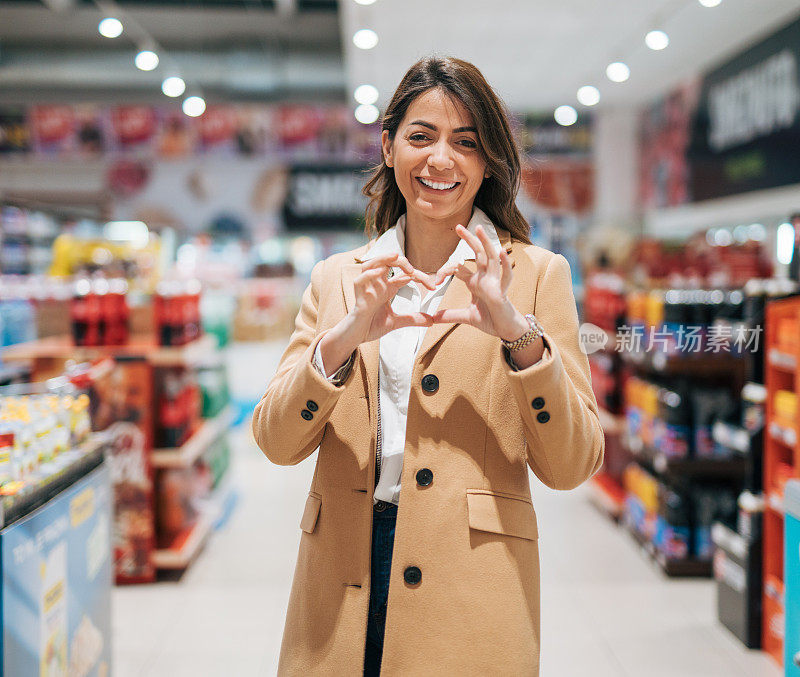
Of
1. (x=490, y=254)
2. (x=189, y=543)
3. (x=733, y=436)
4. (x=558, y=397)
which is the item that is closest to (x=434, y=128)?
(x=490, y=254)

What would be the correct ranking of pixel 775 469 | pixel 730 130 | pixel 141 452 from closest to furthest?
pixel 775 469 < pixel 141 452 < pixel 730 130

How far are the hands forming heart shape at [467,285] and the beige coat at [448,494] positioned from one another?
0.10 metres

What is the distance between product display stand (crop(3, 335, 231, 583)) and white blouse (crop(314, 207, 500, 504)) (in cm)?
299

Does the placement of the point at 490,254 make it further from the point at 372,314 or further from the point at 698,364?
the point at 698,364

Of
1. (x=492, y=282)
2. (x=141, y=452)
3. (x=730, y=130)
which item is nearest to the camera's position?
(x=492, y=282)

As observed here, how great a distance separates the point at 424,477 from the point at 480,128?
642mm

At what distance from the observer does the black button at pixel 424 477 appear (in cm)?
138

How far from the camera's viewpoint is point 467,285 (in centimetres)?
127

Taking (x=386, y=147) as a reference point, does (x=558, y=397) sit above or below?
below

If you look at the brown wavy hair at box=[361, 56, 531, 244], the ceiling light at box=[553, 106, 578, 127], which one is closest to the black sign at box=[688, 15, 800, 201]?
the ceiling light at box=[553, 106, 578, 127]

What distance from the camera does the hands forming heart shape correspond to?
1240 mm

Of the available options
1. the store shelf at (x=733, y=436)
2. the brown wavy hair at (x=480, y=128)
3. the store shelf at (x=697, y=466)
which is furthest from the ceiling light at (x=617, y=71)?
the brown wavy hair at (x=480, y=128)

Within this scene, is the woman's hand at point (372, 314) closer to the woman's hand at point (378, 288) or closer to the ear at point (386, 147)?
the woman's hand at point (378, 288)

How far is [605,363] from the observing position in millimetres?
5605
